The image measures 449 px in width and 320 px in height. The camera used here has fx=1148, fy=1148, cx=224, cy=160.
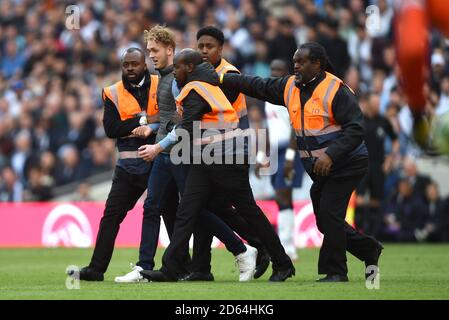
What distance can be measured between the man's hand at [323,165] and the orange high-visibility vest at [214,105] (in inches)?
36.7

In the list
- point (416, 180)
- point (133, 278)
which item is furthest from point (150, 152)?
point (416, 180)

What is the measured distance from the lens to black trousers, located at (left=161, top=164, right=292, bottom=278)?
36.2 feet

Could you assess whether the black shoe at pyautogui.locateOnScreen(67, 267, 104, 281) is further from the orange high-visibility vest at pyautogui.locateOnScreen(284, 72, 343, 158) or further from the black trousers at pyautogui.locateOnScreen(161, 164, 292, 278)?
the orange high-visibility vest at pyautogui.locateOnScreen(284, 72, 343, 158)

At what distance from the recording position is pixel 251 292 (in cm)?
991

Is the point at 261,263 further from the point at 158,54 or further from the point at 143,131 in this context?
the point at 158,54

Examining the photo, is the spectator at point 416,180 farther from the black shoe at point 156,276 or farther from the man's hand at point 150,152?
the man's hand at point 150,152

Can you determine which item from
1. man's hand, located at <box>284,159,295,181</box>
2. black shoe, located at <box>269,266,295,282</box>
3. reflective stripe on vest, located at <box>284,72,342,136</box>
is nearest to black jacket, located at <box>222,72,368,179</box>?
reflective stripe on vest, located at <box>284,72,342,136</box>

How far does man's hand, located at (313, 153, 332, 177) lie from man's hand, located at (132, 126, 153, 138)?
176 centimetres

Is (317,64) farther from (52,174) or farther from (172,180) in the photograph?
(52,174)

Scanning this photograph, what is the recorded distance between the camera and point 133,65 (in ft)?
37.6

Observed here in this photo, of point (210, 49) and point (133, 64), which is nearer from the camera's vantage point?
point (133, 64)

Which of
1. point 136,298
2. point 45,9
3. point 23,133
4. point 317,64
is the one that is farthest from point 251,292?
point 45,9

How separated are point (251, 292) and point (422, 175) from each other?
10161mm

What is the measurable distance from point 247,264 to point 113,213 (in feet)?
4.79
